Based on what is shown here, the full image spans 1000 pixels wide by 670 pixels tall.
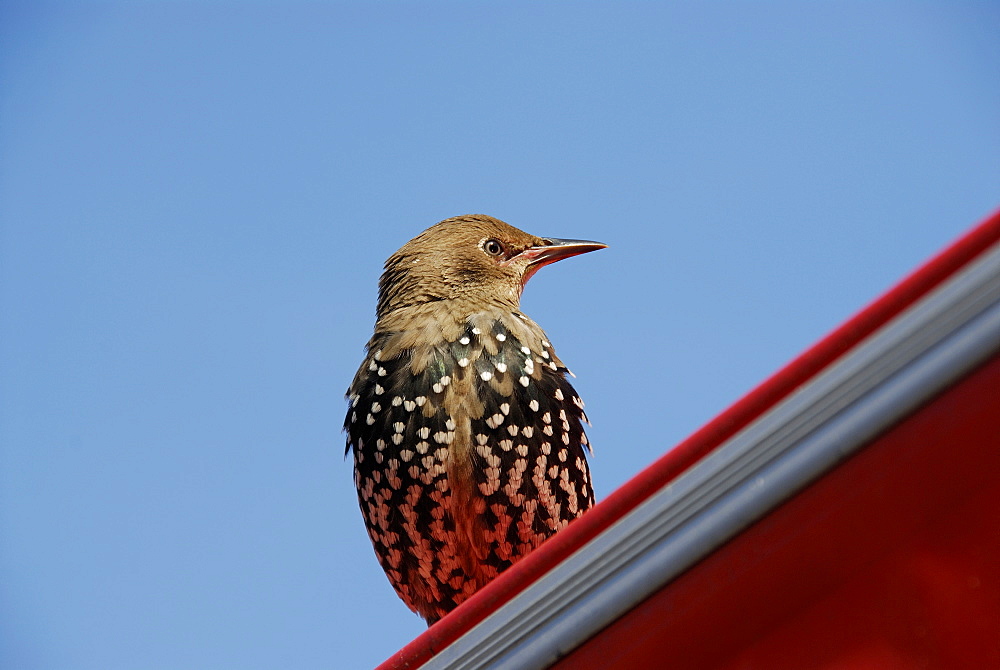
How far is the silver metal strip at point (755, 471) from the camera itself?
5.07 feet

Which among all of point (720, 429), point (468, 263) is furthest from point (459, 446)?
point (720, 429)

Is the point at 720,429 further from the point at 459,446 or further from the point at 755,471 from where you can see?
the point at 459,446

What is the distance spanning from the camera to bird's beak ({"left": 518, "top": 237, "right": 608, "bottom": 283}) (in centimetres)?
541

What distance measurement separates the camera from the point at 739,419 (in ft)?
5.51

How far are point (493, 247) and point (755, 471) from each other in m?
3.77

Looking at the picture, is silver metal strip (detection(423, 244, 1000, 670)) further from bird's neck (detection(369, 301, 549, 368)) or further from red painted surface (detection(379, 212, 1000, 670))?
bird's neck (detection(369, 301, 549, 368))

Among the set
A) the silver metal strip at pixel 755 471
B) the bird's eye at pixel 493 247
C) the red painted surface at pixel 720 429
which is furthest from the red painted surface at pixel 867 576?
the bird's eye at pixel 493 247

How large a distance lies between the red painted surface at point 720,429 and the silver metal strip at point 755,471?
0.7 inches

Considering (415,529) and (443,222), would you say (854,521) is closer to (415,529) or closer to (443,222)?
(415,529)

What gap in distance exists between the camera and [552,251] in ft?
18.0

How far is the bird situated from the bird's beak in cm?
71

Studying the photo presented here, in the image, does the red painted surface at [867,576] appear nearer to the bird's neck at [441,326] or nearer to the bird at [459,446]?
the bird at [459,446]

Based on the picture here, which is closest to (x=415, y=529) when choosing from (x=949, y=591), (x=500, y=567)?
(x=500, y=567)

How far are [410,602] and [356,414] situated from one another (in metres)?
0.87
